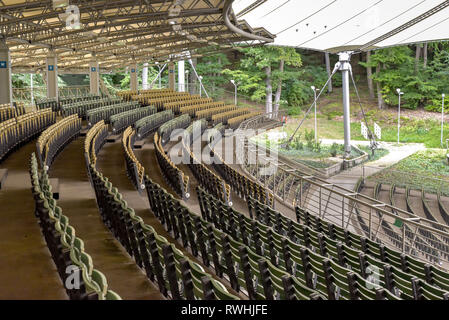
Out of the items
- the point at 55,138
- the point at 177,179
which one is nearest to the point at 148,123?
the point at 55,138

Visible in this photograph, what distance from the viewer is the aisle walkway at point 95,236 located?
213 inches

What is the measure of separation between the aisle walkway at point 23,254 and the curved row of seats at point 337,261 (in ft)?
8.26

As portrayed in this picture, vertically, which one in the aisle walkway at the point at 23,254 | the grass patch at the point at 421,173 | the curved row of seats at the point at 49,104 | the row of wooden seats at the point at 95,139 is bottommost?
the grass patch at the point at 421,173

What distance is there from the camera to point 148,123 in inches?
789

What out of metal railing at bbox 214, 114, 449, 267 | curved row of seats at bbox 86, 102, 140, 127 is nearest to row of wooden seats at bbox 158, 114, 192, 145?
curved row of seats at bbox 86, 102, 140, 127

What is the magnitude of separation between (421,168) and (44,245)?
2235 cm

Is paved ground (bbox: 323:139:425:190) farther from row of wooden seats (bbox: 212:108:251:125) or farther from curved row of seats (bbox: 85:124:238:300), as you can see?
curved row of seats (bbox: 85:124:238:300)

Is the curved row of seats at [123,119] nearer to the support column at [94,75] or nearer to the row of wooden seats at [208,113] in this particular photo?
the row of wooden seats at [208,113]

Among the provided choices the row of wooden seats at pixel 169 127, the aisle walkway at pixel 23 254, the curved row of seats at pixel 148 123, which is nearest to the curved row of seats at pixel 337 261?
the aisle walkway at pixel 23 254

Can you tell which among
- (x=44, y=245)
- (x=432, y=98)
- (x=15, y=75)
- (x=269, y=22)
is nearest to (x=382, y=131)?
(x=432, y=98)

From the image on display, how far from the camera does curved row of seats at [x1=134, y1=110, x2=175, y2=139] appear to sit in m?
18.6

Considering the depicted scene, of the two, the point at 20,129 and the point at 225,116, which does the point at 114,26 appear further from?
the point at 225,116

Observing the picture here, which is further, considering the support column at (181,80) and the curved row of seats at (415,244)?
the support column at (181,80)

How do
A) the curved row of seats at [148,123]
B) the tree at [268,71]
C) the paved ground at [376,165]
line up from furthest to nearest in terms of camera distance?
the tree at [268,71]
the paved ground at [376,165]
the curved row of seats at [148,123]
